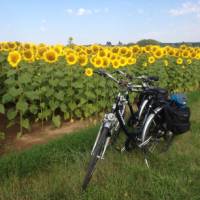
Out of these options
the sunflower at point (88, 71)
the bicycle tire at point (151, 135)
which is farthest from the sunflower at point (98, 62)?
the bicycle tire at point (151, 135)

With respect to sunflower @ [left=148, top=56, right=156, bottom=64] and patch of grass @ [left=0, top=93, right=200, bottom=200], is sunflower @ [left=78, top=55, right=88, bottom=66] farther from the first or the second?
sunflower @ [left=148, top=56, right=156, bottom=64]

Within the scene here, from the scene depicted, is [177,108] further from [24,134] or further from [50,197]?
[24,134]

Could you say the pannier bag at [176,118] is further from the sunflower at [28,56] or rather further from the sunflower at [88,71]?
the sunflower at [28,56]

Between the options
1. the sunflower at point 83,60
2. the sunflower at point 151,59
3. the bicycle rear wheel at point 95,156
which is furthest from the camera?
the sunflower at point 151,59

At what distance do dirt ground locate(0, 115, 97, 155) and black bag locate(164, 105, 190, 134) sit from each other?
2.33m

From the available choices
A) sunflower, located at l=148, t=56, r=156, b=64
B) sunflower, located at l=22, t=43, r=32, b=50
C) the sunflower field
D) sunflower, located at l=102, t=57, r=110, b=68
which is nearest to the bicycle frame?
the sunflower field

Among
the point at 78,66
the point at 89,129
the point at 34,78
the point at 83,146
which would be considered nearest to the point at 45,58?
the point at 34,78

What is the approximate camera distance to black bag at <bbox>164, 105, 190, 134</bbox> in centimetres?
550

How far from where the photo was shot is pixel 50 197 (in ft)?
15.2

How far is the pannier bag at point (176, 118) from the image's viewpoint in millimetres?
5504

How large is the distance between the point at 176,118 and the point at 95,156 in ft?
4.77

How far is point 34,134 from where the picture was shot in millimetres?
7250

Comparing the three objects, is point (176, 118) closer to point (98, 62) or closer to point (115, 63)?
point (98, 62)

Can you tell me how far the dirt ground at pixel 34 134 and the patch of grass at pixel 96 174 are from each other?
610 mm
